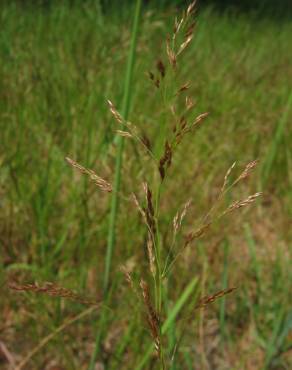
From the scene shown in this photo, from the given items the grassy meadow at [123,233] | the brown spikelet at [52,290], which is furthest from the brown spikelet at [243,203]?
the brown spikelet at [52,290]

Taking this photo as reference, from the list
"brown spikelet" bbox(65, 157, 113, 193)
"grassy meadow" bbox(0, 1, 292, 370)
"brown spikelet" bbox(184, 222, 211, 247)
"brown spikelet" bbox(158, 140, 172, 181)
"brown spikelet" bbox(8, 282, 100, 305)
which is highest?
"brown spikelet" bbox(158, 140, 172, 181)

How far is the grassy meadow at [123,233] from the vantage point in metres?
0.99

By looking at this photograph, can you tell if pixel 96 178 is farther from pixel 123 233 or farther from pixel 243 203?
pixel 123 233

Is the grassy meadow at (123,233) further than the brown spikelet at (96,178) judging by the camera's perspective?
Yes

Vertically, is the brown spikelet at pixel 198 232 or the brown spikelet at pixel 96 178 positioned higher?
the brown spikelet at pixel 96 178

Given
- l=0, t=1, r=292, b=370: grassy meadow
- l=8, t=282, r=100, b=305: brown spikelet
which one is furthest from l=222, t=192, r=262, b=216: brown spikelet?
l=8, t=282, r=100, b=305: brown spikelet

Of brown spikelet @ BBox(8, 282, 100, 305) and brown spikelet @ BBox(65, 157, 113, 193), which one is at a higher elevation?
brown spikelet @ BBox(65, 157, 113, 193)

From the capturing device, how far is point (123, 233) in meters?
1.28

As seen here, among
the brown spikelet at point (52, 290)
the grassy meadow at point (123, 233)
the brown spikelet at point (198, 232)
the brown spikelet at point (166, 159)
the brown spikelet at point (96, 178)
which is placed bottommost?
the grassy meadow at point (123, 233)

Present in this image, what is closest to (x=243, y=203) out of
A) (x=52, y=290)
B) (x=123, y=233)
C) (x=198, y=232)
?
(x=198, y=232)

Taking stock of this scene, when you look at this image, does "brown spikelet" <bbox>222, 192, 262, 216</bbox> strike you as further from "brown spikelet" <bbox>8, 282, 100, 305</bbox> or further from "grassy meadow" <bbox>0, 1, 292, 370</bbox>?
"brown spikelet" <bbox>8, 282, 100, 305</bbox>

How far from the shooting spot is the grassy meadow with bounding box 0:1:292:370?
99 cm

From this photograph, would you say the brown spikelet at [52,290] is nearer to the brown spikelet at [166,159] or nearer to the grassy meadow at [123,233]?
the grassy meadow at [123,233]

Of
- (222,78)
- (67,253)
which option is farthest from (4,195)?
(222,78)
